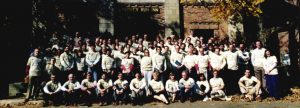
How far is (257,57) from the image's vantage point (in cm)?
1435

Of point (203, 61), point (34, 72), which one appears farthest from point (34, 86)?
point (203, 61)

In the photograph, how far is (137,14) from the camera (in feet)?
64.8

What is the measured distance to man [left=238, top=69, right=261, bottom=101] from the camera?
1373 cm

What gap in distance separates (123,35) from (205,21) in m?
4.08

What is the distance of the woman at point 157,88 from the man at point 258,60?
3485 millimetres

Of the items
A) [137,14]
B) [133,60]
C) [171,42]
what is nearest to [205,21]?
[137,14]

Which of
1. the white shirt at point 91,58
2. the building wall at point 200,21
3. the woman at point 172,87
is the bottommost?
the woman at point 172,87

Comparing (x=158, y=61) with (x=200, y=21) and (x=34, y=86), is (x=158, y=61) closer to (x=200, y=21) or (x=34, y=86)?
(x=34, y=86)

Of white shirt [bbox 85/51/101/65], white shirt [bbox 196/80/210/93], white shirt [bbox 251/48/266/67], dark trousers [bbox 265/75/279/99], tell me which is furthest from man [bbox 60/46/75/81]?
dark trousers [bbox 265/75/279/99]

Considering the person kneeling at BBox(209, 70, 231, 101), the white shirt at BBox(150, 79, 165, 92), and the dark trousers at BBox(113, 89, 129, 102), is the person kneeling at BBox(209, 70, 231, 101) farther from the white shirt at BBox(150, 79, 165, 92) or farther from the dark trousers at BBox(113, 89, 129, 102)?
the dark trousers at BBox(113, 89, 129, 102)

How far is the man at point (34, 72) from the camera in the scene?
13727mm

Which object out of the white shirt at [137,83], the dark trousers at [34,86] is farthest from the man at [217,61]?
the dark trousers at [34,86]

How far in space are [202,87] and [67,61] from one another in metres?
4.83

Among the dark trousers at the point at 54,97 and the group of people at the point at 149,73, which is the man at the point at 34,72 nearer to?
the group of people at the point at 149,73
